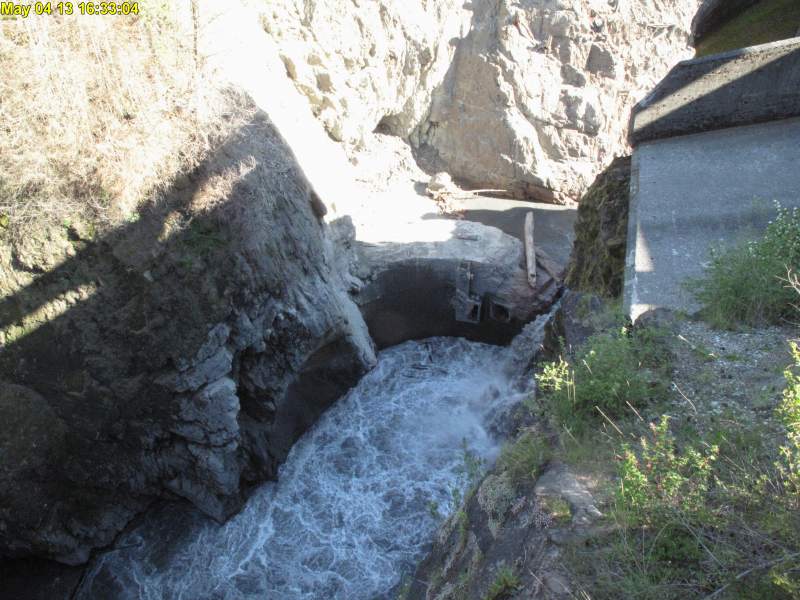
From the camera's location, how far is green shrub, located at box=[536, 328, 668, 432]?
143 inches

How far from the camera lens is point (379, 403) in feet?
30.3

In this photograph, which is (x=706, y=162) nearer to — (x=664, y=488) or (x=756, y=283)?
(x=756, y=283)

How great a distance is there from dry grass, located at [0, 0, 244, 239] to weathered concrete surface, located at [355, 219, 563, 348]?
449cm

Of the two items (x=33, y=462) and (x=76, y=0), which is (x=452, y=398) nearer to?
(x=33, y=462)

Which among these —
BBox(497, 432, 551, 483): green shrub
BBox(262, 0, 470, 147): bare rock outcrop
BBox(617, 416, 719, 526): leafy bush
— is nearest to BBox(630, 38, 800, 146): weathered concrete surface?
BBox(497, 432, 551, 483): green shrub

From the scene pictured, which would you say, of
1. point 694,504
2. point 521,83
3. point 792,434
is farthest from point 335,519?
point 521,83

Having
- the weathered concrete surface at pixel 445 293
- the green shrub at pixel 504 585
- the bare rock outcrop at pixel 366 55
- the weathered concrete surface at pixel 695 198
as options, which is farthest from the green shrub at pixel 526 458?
the bare rock outcrop at pixel 366 55

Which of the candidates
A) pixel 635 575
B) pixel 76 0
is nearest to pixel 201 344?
pixel 76 0

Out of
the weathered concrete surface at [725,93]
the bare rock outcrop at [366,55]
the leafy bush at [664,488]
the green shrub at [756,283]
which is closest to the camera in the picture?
the leafy bush at [664,488]

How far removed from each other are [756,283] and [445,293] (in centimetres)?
688

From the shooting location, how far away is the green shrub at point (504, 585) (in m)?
2.81

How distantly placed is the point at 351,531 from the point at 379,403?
8.00ft

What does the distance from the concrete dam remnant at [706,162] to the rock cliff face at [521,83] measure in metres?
8.83
